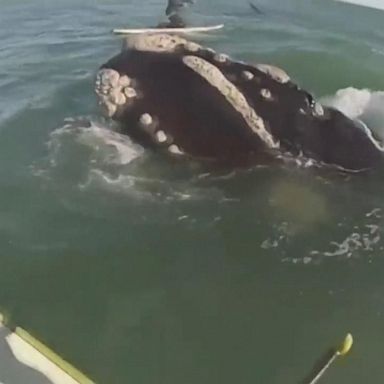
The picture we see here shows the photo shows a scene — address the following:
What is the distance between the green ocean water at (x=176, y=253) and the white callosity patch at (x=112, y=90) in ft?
0.96

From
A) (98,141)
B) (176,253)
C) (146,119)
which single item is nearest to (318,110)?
(146,119)

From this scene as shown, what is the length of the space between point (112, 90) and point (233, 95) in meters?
0.70

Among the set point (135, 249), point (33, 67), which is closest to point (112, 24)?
point (33, 67)

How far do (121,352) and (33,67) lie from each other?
11.0ft

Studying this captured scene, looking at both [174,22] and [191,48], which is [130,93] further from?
[174,22]

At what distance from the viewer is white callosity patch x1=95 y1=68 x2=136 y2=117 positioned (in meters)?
4.93

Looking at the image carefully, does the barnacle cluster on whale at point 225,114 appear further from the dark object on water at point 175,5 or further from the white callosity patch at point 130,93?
the dark object on water at point 175,5

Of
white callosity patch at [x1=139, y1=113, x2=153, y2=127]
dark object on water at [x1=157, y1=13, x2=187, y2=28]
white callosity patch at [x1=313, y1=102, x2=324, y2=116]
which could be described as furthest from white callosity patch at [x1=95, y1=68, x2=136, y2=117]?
dark object on water at [x1=157, y1=13, x2=187, y2=28]

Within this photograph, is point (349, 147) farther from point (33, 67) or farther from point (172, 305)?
point (33, 67)

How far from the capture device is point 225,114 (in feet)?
15.7

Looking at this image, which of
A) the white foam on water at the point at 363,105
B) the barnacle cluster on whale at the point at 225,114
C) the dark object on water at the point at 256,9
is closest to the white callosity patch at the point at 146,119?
the barnacle cluster on whale at the point at 225,114

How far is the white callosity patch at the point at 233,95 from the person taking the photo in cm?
477

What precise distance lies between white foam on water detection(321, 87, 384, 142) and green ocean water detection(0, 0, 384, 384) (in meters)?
0.02

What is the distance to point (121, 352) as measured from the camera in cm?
390
